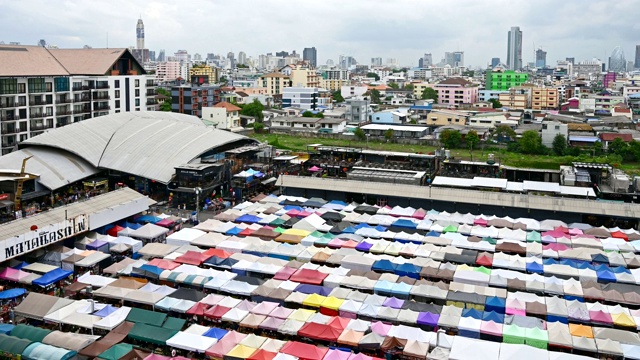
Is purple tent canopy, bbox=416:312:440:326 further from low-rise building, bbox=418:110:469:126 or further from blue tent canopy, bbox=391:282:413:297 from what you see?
low-rise building, bbox=418:110:469:126

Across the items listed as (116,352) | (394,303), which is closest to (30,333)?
(116,352)

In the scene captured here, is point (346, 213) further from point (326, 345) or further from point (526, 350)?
point (526, 350)

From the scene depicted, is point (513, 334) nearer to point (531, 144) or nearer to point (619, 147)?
point (531, 144)

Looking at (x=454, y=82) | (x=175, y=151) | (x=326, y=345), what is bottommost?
(x=326, y=345)

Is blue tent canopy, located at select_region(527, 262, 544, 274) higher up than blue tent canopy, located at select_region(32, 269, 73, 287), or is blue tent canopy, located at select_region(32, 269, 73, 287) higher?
blue tent canopy, located at select_region(527, 262, 544, 274)

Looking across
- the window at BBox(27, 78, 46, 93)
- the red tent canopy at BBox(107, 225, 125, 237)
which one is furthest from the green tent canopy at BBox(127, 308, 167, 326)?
the window at BBox(27, 78, 46, 93)

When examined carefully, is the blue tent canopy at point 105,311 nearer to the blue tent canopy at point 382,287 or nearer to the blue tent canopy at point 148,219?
the blue tent canopy at point 382,287

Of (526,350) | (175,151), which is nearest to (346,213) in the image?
(175,151)
